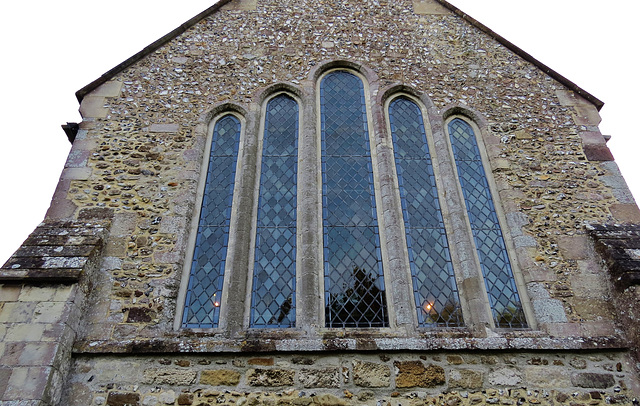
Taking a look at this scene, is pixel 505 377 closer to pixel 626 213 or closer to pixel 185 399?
pixel 626 213

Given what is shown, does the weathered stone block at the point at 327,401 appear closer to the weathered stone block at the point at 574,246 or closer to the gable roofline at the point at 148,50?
the weathered stone block at the point at 574,246

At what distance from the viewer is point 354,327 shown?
5.05 m

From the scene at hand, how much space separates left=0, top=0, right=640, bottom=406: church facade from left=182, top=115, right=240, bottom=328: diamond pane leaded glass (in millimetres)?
28

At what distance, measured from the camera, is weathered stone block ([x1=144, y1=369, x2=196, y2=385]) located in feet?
14.6

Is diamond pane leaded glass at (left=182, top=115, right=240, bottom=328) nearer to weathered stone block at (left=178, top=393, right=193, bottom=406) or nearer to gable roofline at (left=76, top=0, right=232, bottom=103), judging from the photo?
weathered stone block at (left=178, top=393, right=193, bottom=406)

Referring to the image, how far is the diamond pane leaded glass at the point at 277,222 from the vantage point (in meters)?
5.20

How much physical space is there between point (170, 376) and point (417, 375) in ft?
7.68

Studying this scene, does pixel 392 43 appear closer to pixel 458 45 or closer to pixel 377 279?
pixel 458 45

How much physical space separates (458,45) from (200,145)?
14.6ft

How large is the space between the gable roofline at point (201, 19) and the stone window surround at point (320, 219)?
5.18 feet

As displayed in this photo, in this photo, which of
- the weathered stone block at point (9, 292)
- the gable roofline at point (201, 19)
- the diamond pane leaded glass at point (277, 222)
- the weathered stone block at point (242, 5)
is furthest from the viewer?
the weathered stone block at point (242, 5)

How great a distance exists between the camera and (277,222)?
584 cm

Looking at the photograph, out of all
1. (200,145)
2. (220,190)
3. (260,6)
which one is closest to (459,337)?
(220,190)

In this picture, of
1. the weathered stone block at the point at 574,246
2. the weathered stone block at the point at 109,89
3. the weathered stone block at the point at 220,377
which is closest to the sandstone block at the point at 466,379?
the weathered stone block at the point at 574,246
